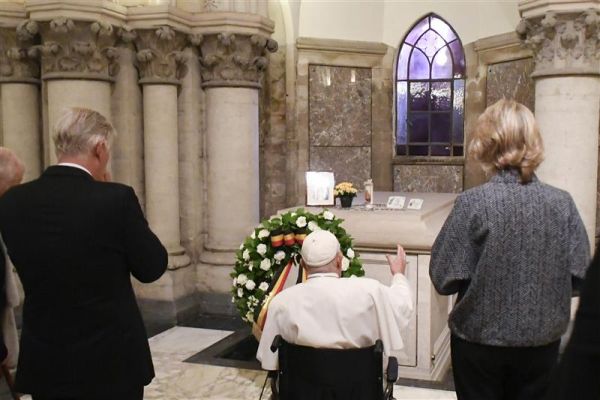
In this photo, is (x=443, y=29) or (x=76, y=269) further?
(x=443, y=29)

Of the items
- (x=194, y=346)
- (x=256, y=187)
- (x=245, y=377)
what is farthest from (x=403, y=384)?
(x=256, y=187)

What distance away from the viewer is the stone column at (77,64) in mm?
5770

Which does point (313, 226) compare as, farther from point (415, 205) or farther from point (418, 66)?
point (418, 66)

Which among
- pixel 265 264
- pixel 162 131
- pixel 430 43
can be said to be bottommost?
pixel 265 264

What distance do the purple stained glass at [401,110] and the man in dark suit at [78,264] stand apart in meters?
6.87

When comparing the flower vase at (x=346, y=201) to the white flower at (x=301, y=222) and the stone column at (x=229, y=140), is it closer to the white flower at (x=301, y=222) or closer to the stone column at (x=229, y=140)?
the white flower at (x=301, y=222)

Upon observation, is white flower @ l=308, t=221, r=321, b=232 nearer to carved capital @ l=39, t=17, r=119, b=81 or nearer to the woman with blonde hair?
the woman with blonde hair

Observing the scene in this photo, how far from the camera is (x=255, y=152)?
6836 millimetres

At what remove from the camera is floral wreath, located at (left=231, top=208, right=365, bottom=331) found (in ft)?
13.6

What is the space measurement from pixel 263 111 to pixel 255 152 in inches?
58.1

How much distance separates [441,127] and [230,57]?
3.38 meters

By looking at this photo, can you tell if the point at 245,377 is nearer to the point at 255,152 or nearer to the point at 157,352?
the point at 157,352

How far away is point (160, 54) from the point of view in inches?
245

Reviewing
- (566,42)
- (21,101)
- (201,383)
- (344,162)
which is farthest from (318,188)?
(344,162)
